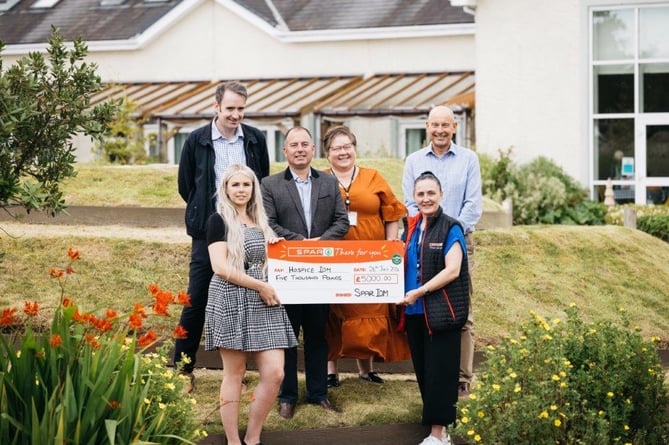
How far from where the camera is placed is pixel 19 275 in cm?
1227

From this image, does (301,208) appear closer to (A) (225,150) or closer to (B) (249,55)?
(A) (225,150)

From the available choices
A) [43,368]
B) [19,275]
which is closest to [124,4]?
[19,275]

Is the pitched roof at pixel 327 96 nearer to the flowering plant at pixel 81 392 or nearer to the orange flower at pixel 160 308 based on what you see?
the flowering plant at pixel 81 392

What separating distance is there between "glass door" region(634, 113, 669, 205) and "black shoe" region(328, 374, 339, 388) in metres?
13.9

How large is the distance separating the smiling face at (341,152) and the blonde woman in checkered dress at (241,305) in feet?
4.04

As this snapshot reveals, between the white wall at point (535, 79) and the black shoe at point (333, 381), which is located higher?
the white wall at point (535, 79)

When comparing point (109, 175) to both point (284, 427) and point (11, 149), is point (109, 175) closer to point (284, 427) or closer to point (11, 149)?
point (284, 427)

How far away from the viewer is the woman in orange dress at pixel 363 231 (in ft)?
27.8

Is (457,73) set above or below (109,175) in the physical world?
above

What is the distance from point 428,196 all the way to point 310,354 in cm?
157

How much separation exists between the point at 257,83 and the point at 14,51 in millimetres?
A: 7019

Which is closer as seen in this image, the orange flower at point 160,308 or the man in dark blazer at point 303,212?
the orange flower at point 160,308

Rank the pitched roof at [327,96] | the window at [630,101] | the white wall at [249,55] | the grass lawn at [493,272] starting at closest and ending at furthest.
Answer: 1. the grass lawn at [493,272]
2. the window at [630,101]
3. the pitched roof at [327,96]
4. the white wall at [249,55]

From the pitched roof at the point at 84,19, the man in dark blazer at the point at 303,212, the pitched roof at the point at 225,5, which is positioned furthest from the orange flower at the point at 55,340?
the pitched roof at the point at 84,19
